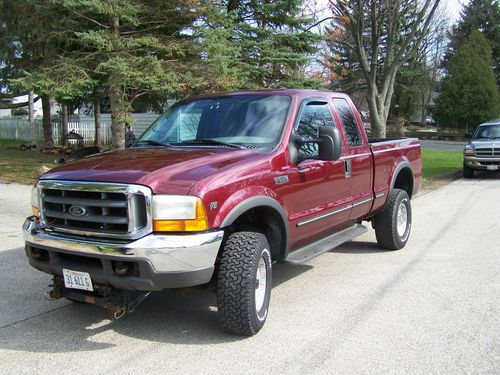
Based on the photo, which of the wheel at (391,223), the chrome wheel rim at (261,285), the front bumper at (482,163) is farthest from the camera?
the front bumper at (482,163)

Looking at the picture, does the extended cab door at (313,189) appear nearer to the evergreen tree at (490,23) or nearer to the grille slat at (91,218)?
the grille slat at (91,218)

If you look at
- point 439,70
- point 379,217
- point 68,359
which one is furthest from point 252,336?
point 439,70

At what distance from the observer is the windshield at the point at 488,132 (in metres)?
17.1

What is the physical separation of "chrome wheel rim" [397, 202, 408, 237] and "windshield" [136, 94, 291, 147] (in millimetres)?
2956

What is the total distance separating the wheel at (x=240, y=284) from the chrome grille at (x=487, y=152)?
46.0 ft

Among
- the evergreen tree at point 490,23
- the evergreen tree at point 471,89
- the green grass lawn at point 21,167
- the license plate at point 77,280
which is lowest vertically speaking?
the green grass lawn at point 21,167

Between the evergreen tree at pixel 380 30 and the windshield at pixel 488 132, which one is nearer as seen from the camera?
the evergreen tree at pixel 380 30

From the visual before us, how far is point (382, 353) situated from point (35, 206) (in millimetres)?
3072

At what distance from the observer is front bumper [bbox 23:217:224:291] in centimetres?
365

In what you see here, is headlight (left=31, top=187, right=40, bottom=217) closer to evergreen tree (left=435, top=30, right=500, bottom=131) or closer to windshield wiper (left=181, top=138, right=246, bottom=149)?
windshield wiper (left=181, top=138, right=246, bottom=149)

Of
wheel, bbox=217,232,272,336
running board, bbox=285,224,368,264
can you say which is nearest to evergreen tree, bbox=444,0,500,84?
running board, bbox=285,224,368,264

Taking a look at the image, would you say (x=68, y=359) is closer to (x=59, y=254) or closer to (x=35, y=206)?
(x=59, y=254)

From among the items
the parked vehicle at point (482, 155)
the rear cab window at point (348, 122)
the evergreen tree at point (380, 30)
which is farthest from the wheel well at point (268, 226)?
the parked vehicle at point (482, 155)

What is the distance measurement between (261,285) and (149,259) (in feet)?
3.75
